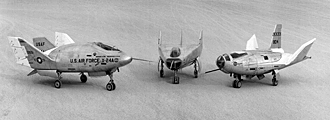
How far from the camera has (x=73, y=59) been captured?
51.8ft

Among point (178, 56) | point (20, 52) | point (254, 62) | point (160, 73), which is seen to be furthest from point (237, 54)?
point (20, 52)

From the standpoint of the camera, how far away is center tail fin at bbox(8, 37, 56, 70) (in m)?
15.9

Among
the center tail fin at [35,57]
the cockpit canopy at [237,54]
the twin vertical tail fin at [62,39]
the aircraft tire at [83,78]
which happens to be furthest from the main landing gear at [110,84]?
the cockpit canopy at [237,54]

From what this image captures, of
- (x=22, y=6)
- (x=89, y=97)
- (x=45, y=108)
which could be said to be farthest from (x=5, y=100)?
(x=22, y=6)

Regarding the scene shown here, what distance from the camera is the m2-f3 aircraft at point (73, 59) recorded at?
15758mm

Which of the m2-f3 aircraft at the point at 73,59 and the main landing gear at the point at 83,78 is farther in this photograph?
the main landing gear at the point at 83,78

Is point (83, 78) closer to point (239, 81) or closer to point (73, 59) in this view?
point (73, 59)

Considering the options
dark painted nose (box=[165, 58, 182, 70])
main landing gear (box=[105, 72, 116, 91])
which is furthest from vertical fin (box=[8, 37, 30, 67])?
dark painted nose (box=[165, 58, 182, 70])

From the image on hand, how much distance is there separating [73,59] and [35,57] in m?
1.25

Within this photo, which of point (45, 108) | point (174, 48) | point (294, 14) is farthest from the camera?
point (294, 14)

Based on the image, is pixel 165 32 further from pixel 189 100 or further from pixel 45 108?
pixel 45 108

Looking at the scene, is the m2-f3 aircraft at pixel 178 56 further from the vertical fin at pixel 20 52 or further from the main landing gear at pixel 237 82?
the vertical fin at pixel 20 52

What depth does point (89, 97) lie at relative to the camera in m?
15.4

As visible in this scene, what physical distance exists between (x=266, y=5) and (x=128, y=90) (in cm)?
1433
